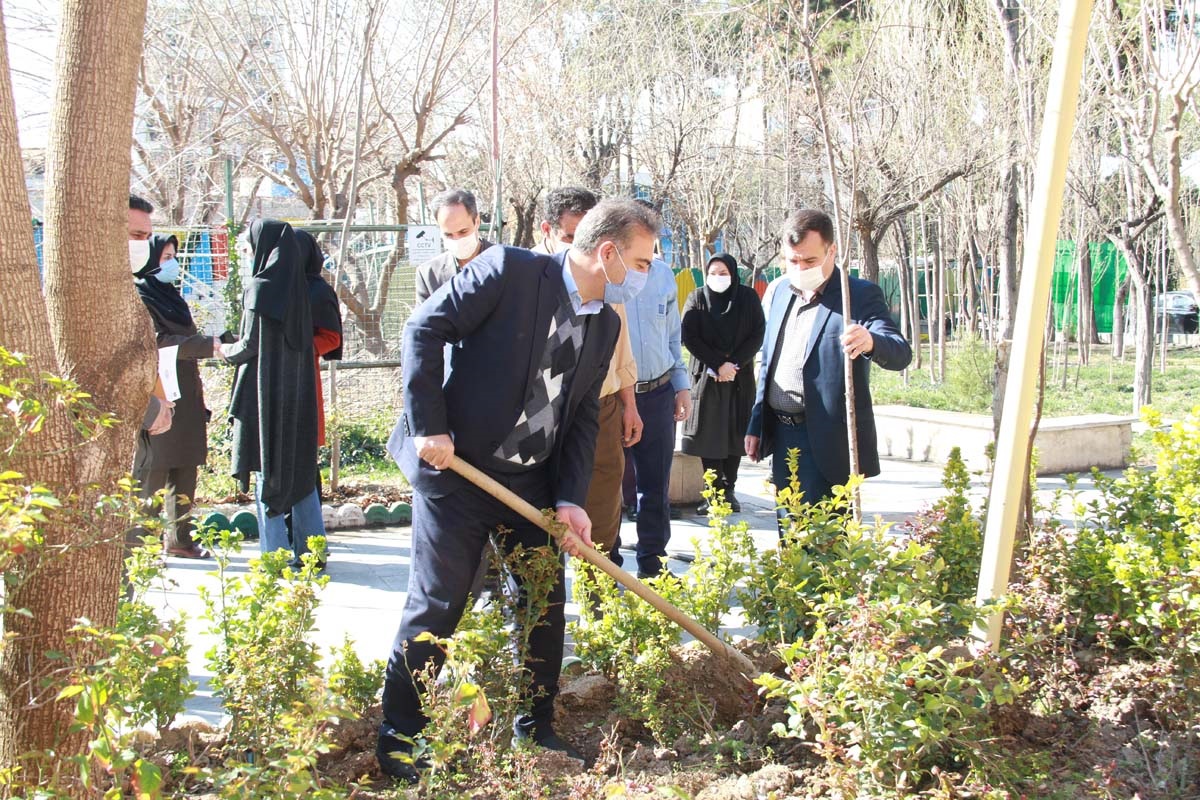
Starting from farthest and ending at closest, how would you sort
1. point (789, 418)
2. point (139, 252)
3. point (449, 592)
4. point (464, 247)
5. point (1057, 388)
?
point (1057, 388) → point (464, 247) → point (139, 252) → point (789, 418) → point (449, 592)

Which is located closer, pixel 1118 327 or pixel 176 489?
pixel 176 489

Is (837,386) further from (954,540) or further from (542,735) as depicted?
(542,735)

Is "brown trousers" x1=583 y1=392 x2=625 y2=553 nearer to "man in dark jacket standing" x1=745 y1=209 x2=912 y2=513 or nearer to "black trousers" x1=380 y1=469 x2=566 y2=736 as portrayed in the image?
"man in dark jacket standing" x1=745 y1=209 x2=912 y2=513

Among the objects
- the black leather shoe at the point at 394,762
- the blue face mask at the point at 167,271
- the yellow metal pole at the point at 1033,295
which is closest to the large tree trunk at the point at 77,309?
the black leather shoe at the point at 394,762

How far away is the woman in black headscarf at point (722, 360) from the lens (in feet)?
24.7

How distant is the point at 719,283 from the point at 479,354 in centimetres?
441

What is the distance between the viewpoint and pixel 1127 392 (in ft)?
51.5

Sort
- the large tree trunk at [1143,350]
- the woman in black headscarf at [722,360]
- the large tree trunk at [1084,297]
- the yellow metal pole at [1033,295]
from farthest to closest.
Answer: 1. the large tree trunk at [1084,297]
2. the large tree trunk at [1143,350]
3. the woman in black headscarf at [722,360]
4. the yellow metal pole at [1033,295]

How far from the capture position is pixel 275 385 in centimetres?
557

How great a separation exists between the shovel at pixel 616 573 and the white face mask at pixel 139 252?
290 cm

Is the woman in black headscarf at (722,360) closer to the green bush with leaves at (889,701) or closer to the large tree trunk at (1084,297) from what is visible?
the green bush with leaves at (889,701)

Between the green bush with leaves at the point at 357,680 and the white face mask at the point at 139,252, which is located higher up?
the white face mask at the point at 139,252

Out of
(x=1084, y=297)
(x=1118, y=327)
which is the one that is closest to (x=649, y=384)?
(x=1084, y=297)

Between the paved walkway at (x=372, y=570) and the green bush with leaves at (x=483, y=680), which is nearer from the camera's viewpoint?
the green bush with leaves at (x=483, y=680)
